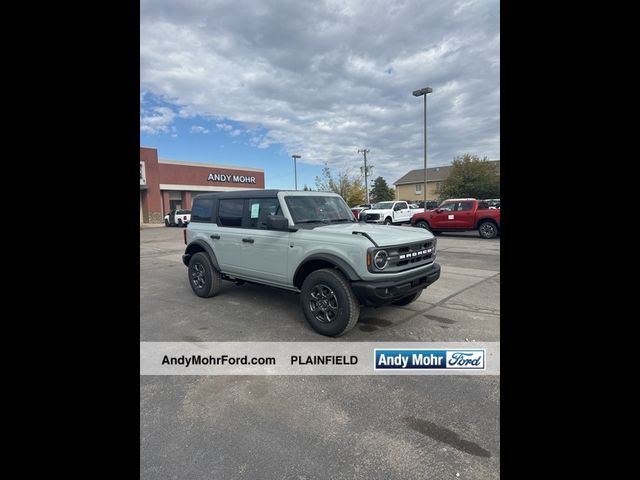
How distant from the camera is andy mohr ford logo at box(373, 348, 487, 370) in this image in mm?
3301

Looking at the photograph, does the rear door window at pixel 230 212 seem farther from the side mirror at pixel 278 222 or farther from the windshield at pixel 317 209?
the side mirror at pixel 278 222

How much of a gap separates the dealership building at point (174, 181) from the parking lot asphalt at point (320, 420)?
3356 centimetres

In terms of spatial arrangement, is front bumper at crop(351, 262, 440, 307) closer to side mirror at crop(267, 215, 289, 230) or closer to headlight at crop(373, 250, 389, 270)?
headlight at crop(373, 250, 389, 270)

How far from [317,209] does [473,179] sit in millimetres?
35687

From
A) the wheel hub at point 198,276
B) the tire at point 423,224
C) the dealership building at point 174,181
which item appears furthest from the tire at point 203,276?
the dealership building at point 174,181

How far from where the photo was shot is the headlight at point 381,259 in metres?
3.55

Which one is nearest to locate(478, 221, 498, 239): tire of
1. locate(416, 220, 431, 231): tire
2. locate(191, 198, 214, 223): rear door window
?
locate(416, 220, 431, 231): tire

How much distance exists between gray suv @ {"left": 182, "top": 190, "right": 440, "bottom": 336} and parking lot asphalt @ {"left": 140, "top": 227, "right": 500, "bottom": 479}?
55 centimetres

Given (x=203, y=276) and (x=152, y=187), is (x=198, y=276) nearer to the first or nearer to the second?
(x=203, y=276)
